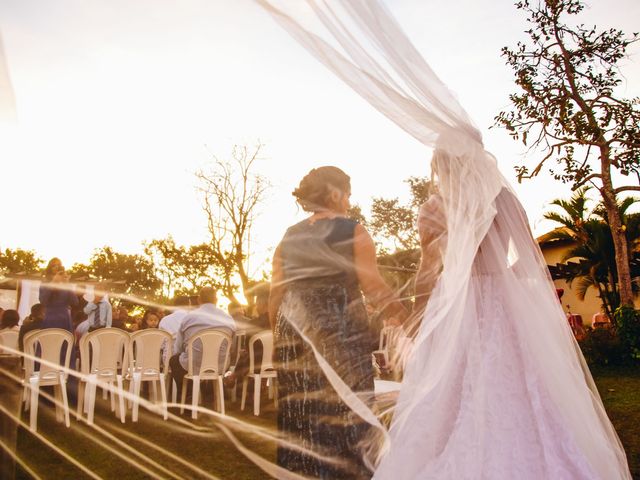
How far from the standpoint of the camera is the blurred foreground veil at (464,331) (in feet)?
6.51

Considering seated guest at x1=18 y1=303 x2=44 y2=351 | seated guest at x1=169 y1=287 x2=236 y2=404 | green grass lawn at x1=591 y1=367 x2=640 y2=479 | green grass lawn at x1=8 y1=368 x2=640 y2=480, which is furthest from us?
seated guest at x1=18 y1=303 x2=44 y2=351

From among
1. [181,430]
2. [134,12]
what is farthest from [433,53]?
[181,430]

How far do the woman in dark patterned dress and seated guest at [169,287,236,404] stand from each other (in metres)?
3.79

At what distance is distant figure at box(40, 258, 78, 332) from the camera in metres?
6.21

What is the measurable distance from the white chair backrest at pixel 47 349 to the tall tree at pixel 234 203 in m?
3.27

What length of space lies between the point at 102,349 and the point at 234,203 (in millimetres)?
3847

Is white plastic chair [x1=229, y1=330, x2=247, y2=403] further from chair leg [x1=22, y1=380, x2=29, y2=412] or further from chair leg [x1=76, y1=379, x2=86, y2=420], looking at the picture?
chair leg [x1=22, y1=380, x2=29, y2=412]

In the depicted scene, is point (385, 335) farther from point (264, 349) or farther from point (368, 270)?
point (264, 349)

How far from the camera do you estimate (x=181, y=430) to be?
5.21 meters

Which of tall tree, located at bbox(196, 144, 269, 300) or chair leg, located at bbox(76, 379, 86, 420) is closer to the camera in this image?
tall tree, located at bbox(196, 144, 269, 300)

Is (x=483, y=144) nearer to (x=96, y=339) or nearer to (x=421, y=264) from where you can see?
(x=421, y=264)

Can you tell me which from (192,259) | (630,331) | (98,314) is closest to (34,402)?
(192,259)

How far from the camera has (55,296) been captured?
6.25 metres

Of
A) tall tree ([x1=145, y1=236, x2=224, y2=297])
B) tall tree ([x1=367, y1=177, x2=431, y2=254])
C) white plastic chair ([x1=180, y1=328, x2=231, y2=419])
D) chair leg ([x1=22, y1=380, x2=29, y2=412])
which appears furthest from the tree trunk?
chair leg ([x1=22, y1=380, x2=29, y2=412])
